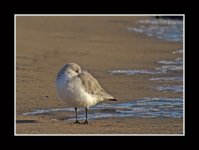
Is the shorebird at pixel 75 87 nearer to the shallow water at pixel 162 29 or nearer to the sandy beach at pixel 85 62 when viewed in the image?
the sandy beach at pixel 85 62

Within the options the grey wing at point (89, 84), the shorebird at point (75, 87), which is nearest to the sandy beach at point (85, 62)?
the shorebird at point (75, 87)

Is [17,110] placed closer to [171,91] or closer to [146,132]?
[146,132]

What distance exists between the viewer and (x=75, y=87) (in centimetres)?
990

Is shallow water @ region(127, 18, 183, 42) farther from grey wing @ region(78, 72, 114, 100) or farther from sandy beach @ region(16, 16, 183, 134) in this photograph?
grey wing @ region(78, 72, 114, 100)

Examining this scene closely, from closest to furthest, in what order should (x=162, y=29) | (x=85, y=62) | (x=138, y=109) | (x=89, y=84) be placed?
(x=89, y=84)
(x=138, y=109)
(x=85, y=62)
(x=162, y=29)

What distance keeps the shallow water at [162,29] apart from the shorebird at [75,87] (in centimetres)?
1208

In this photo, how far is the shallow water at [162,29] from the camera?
23.4 metres

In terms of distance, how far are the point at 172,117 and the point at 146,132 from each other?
1.26 m

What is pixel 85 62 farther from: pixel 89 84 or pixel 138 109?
pixel 89 84

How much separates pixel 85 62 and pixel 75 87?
6277 mm

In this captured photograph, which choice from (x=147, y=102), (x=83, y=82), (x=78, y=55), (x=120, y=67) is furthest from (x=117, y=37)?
(x=83, y=82)

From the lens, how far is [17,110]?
10.9 m

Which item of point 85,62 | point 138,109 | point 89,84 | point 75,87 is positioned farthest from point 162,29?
point 75,87

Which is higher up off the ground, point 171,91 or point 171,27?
point 171,27
